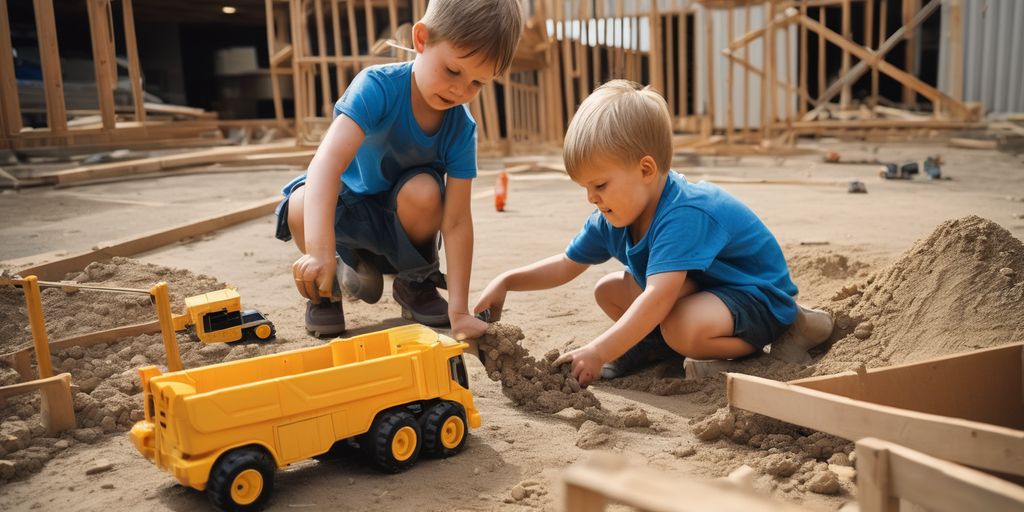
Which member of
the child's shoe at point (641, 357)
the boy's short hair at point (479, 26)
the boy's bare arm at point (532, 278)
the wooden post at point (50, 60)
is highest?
the wooden post at point (50, 60)

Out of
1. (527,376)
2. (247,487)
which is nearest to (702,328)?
(527,376)

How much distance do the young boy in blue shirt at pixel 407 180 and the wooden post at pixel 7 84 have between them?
19.3ft

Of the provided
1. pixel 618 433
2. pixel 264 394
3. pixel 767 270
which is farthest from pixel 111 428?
pixel 767 270

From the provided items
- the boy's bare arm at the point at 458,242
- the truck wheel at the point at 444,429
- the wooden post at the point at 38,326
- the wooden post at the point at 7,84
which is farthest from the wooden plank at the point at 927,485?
the wooden post at the point at 7,84

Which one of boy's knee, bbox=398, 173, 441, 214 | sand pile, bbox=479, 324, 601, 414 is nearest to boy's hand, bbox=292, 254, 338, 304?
sand pile, bbox=479, 324, 601, 414

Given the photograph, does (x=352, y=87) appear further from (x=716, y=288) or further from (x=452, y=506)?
(x=452, y=506)

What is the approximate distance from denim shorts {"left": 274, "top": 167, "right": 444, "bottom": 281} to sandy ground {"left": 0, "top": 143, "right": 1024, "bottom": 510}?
9.0 inches

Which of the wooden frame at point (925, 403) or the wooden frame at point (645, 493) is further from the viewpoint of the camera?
the wooden frame at point (925, 403)

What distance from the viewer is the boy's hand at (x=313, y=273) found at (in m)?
2.25

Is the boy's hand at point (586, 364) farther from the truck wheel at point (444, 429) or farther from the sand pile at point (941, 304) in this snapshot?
the sand pile at point (941, 304)

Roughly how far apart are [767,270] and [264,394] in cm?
159

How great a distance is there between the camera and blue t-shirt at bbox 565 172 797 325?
7.54ft

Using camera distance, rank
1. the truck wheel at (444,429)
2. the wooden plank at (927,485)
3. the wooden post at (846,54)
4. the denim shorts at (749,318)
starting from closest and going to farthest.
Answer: the wooden plank at (927,485)
the truck wheel at (444,429)
the denim shorts at (749,318)
the wooden post at (846,54)

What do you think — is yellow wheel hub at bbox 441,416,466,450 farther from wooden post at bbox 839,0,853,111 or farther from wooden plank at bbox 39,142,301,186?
wooden post at bbox 839,0,853,111
